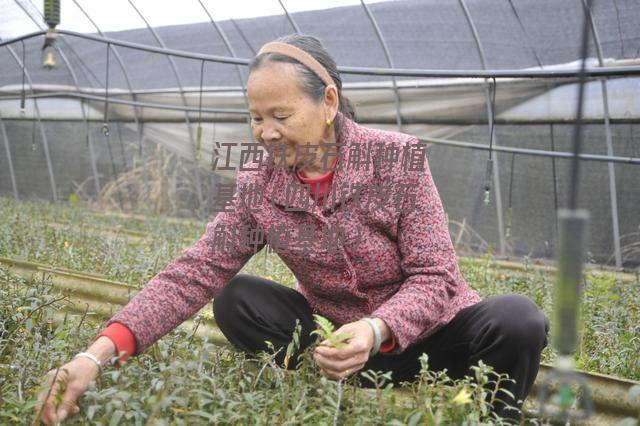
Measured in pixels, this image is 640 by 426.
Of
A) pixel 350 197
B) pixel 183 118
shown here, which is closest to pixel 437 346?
pixel 350 197

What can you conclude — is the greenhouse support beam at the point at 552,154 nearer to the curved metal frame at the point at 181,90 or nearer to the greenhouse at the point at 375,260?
the greenhouse at the point at 375,260

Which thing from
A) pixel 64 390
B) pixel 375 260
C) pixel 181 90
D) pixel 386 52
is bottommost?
pixel 64 390

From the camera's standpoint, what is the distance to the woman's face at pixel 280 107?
2113 mm

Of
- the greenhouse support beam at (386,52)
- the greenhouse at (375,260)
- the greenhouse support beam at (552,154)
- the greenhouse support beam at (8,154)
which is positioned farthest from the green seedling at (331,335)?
the greenhouse support beam at (8,154)

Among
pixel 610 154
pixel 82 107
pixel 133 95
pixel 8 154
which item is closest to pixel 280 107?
pixel 610 154

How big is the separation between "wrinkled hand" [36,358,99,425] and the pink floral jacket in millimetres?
271

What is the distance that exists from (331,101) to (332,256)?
51 centimetres

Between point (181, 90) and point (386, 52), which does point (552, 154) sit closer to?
point (386, 52)

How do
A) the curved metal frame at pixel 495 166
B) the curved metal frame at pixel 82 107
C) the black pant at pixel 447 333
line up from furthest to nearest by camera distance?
the curved metal frame at pixel 82 107, the curved metal frame at pixel 495 166, the black pant at pixel 447 333

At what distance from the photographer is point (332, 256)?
2238 millimetres

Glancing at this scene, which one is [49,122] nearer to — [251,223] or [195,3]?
[195,3]

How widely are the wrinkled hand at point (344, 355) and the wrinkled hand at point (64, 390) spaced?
0.61m

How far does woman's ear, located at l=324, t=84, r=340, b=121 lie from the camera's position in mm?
2235

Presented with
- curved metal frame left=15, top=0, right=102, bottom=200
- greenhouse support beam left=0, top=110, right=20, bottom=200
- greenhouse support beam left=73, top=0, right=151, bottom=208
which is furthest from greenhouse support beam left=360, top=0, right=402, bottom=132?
greenhouse support beam left=0, top=110, right=20, bottom=200
